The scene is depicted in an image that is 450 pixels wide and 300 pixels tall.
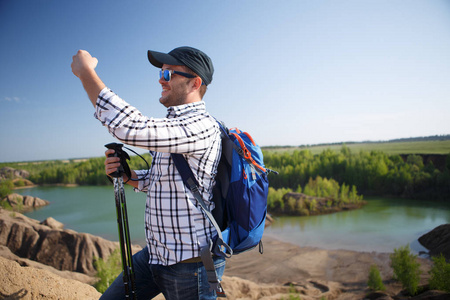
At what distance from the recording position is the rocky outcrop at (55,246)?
7.31 m

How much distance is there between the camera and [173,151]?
1122mm

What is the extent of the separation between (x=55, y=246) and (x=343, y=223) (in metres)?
13.3

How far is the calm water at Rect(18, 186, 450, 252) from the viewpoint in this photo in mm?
11977

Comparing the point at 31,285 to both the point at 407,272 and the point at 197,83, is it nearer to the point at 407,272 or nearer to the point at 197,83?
the point at 197,83

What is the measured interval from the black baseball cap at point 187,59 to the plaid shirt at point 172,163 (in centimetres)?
17

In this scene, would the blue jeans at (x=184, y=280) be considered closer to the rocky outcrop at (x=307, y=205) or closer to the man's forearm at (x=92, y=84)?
the man's forearm at (x=92, y=84)

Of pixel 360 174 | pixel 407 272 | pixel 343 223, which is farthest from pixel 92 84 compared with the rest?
pixel 360 174

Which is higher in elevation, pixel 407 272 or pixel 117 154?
pixel 117 154

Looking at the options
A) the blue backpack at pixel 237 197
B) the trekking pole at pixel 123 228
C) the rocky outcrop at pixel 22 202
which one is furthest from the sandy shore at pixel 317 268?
the rocky outcrop at pixel 22 202

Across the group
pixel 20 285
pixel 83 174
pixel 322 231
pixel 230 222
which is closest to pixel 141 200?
pixel 322 231

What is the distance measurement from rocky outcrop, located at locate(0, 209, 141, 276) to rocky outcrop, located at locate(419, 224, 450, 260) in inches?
422

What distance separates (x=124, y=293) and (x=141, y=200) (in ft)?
69.5

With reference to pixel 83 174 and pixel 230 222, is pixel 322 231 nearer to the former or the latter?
pixel 230 222

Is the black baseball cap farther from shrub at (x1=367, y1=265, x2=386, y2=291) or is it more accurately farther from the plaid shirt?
shrub at (x1=367, y1=265, x2=386, y2=291)
